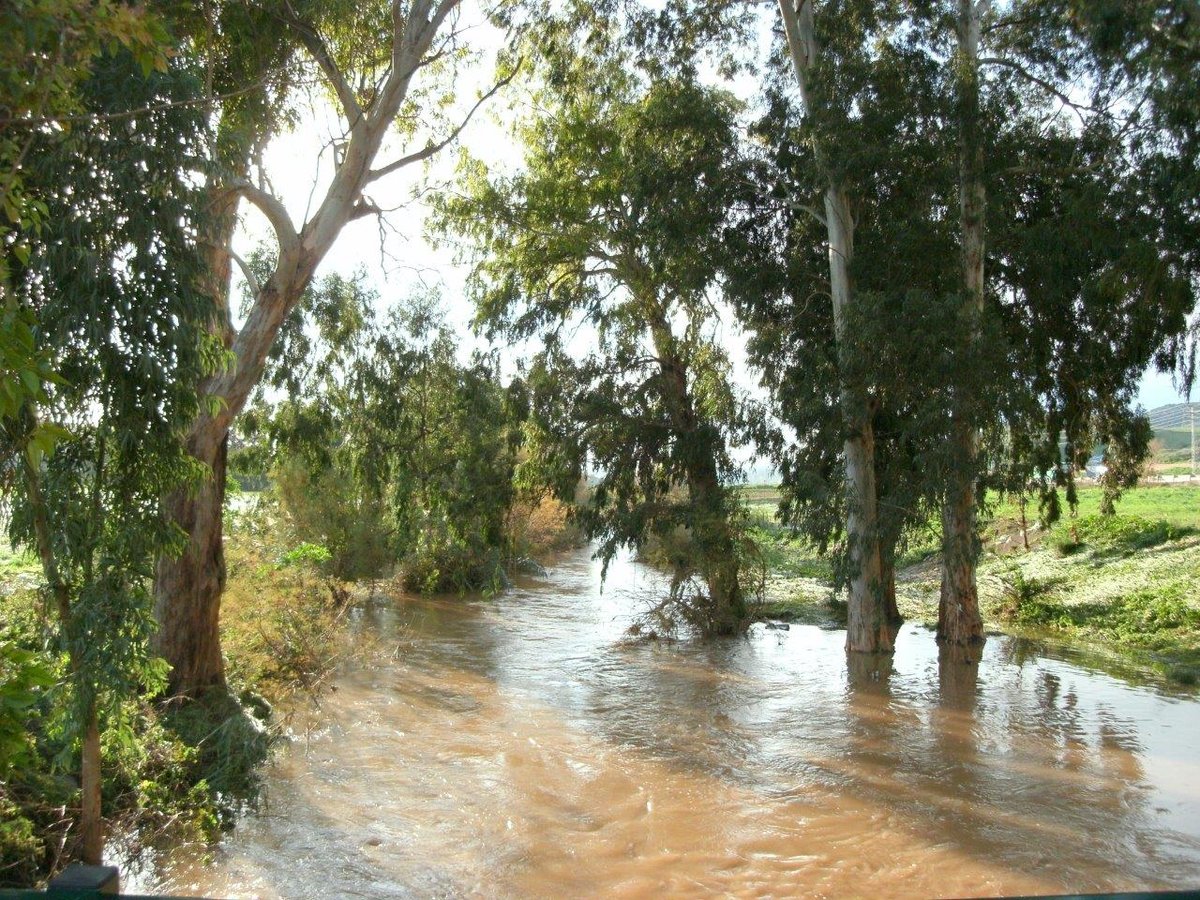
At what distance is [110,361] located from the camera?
5.62m

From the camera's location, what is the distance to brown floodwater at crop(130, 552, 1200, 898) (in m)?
7.43

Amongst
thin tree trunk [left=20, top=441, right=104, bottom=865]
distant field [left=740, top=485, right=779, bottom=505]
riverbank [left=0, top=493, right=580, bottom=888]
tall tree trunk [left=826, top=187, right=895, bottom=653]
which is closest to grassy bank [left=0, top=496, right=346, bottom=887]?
riverbank [left=0, top=493, right=580, bottom=888]

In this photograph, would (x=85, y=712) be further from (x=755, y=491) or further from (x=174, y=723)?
(x=755, y=491)

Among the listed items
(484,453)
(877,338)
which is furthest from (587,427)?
(877,338)

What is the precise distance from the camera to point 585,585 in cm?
2559

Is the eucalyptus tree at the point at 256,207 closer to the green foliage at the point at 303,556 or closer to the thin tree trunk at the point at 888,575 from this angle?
the green foliage at the point at 303,556

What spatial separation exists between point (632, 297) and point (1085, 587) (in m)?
10.7

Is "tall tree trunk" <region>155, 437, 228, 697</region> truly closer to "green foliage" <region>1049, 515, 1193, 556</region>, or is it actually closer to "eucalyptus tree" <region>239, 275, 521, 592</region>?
"eucalyptus tree" <region>239, 275, 521, 592</region>

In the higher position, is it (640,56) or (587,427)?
(640,56)

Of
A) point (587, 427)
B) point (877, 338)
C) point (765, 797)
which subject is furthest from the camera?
point (587, 427)

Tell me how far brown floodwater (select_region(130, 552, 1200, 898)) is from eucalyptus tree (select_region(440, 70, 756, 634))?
2754 millimetres

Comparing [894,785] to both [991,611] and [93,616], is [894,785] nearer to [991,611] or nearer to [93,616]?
[93,616]

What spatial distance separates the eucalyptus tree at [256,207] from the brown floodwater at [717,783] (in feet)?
5.84

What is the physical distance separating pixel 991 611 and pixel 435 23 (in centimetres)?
1553
